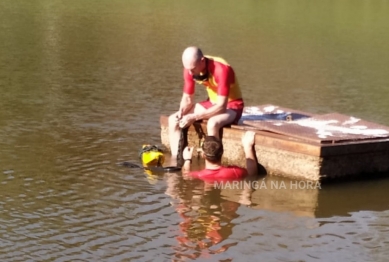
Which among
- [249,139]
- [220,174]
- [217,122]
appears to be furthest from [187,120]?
[220,174]

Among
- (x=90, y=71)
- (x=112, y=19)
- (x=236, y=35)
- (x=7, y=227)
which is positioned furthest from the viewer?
Result: (x=112, y=19)

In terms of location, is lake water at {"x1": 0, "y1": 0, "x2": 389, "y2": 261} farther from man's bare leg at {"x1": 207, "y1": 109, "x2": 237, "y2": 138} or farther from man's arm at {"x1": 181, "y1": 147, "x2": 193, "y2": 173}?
man's bare leg at {"x1": 207, "y1": 109, "x2": 237, "y2": 138}

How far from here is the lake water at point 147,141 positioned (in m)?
8.01

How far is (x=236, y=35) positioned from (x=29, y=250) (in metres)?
19.0

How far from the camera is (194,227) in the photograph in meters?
8.40

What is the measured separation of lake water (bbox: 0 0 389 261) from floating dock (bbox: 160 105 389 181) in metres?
0.19

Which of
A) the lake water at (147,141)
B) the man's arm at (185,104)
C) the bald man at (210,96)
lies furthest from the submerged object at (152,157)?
the man's arm at (185,104)

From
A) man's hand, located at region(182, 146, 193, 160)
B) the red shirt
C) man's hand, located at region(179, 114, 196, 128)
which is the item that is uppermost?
man's hand, located at region(179, 114, 196, 128)

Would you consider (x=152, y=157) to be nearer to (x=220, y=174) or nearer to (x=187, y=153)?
(x=187, y=153)

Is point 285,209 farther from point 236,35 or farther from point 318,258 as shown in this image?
point 236,35

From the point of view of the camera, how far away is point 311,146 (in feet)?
31.8

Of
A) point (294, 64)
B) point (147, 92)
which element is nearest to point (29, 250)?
point (147, 92)

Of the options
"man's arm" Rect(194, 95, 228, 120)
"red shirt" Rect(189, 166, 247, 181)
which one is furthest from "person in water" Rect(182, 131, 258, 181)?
"man's arm" Rect(194, 95, 228, 120)

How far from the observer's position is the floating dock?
9797 mm
